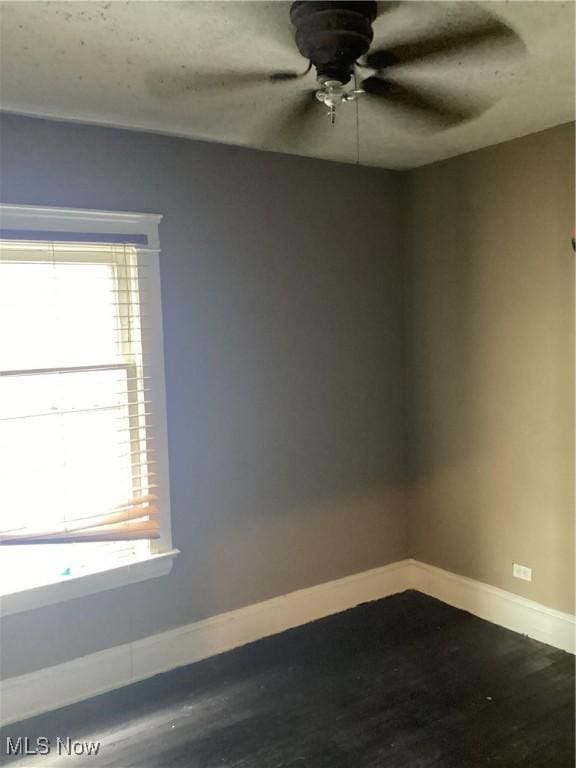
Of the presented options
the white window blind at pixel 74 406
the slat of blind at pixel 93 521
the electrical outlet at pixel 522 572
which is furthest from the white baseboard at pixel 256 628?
the slat of blind at pixel 93 521

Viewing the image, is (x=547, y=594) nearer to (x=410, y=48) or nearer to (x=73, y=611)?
(x=73, y=611)

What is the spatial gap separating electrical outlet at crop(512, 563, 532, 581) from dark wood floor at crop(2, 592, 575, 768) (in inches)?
10.6

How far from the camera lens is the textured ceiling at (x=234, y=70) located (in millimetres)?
1774

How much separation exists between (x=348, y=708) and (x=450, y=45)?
2.36 m

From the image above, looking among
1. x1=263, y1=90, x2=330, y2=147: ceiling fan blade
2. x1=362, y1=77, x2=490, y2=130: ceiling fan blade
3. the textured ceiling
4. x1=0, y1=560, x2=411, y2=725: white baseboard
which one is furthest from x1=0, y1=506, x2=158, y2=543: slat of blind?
x1=362, y1=77, x2=490, y2=130: ceiling fan blade

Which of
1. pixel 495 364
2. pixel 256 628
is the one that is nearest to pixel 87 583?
pixel 256 628

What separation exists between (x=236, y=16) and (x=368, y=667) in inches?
98.9

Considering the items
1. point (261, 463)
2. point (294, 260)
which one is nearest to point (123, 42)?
point (294, 260)

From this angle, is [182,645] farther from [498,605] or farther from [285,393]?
[498,605]

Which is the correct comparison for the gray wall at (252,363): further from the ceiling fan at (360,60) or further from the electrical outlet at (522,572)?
the electrical outlet at (522,572)

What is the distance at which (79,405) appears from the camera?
2.74 metres

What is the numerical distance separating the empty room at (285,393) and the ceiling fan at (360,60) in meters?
0.02

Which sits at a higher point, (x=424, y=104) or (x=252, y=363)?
(x=424, y=104)

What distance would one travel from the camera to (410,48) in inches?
77.9
